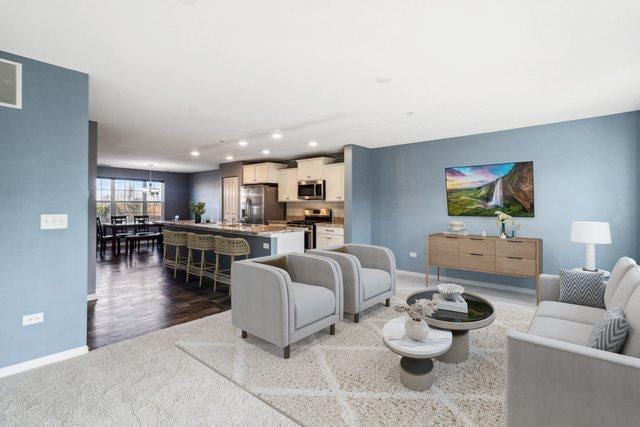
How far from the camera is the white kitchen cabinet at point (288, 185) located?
7586 mm

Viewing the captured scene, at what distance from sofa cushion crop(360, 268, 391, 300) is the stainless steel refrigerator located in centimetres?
430

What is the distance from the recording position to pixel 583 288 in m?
2.87

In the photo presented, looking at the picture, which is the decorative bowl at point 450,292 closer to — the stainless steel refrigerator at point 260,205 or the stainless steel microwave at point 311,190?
the stainless steel microwave at point 311,190

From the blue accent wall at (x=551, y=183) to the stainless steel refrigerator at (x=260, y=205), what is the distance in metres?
2.64

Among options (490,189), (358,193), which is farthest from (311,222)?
(490,189)

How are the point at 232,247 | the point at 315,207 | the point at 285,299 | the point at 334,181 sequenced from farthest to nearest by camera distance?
the point at 315,207
the point at 334,181
the point at 232,247
the point at 285,299

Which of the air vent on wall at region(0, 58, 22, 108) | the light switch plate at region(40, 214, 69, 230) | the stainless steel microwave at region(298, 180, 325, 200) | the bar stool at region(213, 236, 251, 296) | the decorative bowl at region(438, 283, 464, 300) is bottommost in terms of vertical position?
the decorative bowl at region(438, 283, 464, 300)

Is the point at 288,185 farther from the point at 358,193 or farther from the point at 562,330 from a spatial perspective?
the point at 562,330

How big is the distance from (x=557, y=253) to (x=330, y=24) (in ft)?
15.0

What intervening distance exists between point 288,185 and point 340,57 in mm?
5267

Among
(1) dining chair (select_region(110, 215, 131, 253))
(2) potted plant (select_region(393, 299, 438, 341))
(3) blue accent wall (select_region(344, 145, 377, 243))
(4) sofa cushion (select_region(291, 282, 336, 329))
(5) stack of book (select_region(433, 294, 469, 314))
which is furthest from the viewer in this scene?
(1) dining chair (select_region(110, 215, 131, 253))

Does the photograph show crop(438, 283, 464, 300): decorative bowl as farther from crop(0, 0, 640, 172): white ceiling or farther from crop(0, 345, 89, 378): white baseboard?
crop(0, 345, 89, 378): white baseboard

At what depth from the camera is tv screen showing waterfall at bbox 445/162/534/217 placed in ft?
15.9

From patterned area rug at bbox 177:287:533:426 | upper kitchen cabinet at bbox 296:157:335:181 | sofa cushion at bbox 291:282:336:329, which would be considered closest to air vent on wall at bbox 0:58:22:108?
patterned area rug at bbox 177:287:533:426
